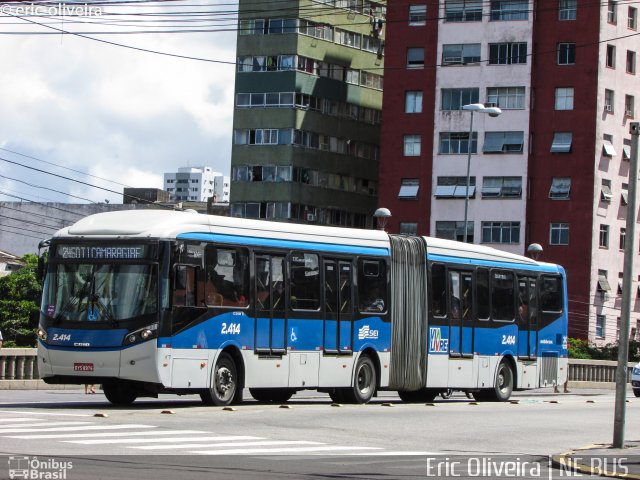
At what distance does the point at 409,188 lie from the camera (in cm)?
9688

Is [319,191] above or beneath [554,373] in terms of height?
above

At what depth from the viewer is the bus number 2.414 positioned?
2617 centimetres

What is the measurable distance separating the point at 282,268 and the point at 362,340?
302 centimetres

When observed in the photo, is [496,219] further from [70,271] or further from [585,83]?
[70,271]

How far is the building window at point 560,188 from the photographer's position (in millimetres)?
92062

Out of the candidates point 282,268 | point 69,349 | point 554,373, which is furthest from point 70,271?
point 554,373

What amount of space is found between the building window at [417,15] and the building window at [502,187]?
35.4ft

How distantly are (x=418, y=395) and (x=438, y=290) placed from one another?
285 cm

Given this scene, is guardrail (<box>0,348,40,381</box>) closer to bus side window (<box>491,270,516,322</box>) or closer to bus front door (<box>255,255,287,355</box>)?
bus front door (<box>255,255,287,355</box>)

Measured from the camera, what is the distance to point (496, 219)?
94.4m

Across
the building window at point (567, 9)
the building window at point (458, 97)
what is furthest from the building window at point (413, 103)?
the building window at point (567, 9)

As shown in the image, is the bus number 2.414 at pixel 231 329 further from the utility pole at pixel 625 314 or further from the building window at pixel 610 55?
the building window at pixel 610 55

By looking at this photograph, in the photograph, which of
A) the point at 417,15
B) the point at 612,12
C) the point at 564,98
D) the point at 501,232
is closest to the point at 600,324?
the point at 501,232

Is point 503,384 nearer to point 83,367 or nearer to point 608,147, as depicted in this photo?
point 83,367
